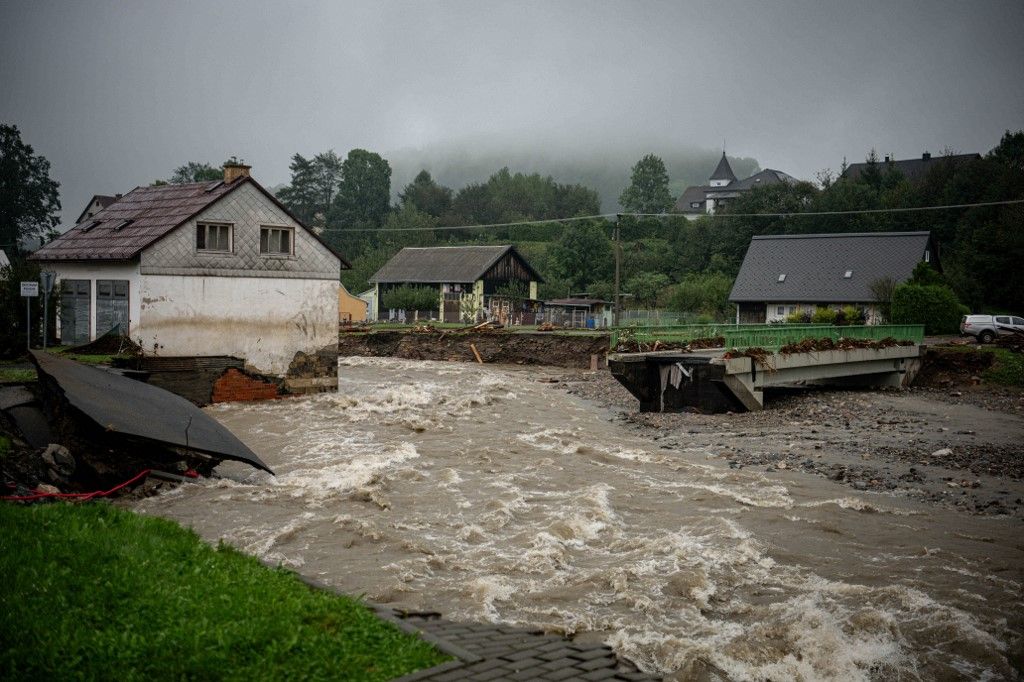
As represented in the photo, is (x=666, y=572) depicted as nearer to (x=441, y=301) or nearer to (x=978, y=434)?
(x=978, y=434)

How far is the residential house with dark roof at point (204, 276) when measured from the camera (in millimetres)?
26172

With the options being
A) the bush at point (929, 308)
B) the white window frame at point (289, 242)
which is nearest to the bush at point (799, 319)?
the bush at point (929, 308)

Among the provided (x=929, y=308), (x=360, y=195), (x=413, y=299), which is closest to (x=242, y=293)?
(x=929, y=308)

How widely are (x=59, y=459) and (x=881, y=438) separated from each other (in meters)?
19.3

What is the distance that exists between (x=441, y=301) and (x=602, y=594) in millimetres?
A: 58952

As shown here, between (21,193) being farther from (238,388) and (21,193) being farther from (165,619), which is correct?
(165,619)

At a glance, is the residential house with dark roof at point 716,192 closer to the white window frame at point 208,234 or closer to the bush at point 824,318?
the bush at point 824,318

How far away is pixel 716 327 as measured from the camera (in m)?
32.2

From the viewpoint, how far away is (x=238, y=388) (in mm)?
27344

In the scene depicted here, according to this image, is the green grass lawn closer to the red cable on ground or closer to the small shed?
the red cable on ground

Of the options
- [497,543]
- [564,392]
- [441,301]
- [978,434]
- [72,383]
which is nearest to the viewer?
[497,543]

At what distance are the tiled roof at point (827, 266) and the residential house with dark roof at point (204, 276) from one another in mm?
41795

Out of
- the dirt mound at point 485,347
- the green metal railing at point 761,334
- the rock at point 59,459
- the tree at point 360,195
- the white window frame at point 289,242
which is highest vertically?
the tree at point 360,195

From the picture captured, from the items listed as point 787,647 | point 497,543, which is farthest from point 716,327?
point 787,647
